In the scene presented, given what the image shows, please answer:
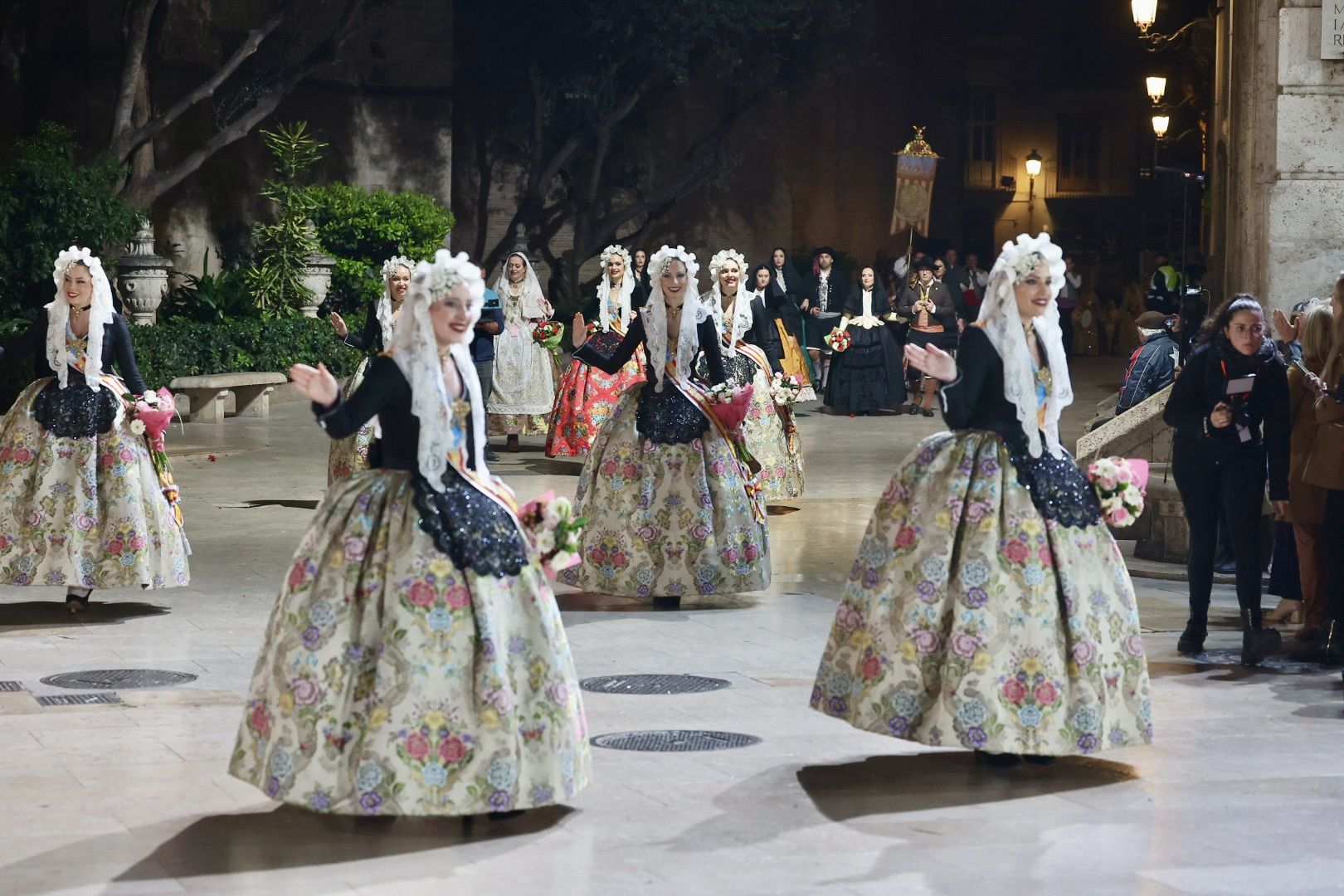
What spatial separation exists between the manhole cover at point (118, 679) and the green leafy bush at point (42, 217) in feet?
42.3

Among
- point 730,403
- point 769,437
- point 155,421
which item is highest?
point 730,403

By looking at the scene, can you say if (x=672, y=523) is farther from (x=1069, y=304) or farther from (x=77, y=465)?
(x=1069, y=304)

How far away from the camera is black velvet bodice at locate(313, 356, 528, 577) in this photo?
589cm

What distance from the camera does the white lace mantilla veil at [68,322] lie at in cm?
976

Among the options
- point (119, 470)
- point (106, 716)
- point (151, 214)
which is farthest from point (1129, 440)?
point (151, 214)

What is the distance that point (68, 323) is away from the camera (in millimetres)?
9789

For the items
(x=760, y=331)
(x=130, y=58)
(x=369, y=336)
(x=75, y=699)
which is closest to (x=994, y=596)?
(x=75, y=699)

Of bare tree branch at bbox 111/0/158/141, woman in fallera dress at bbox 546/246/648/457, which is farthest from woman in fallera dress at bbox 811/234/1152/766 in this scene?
bare tree branch at bbox 111/0/158/141

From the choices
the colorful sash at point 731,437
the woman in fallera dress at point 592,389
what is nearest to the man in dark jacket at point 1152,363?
the woman in fallera dress at point 592,389

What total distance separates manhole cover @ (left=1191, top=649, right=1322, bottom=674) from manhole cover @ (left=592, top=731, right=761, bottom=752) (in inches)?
100

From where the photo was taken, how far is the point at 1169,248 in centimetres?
4319

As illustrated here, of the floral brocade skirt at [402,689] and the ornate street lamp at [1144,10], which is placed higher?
the ornate street lamp at [1144,10]

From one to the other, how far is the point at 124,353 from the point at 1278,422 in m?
5.29

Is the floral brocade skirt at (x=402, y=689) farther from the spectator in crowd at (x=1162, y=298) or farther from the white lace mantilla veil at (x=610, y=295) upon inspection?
the spectator in crowd at (x=1162, y=298)
